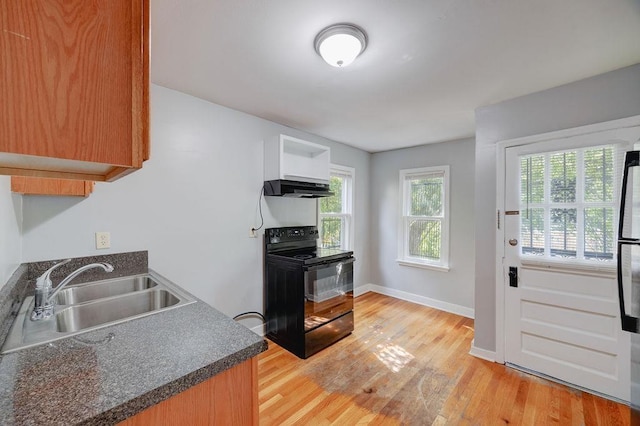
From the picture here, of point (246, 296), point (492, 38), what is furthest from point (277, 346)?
point (492, 38)

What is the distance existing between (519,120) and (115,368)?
119 inches

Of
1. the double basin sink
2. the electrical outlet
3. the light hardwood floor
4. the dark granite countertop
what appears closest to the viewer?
the dark granite countertop

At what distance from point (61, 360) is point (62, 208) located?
1375 millimetres

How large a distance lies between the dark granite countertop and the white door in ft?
7.60

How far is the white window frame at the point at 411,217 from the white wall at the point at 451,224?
Answer: 0.06 metres

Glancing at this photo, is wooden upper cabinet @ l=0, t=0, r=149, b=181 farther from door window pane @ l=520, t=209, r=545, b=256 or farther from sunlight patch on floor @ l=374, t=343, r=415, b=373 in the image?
door window pane @ l=520, t=209, r=545, b=256

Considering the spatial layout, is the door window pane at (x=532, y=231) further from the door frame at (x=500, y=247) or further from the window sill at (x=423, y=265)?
the window sill at (x=423, y=265)

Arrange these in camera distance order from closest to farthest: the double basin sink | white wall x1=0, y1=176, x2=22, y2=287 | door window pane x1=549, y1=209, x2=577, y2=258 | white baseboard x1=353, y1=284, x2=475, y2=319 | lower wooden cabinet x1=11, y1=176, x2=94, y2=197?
the double basin sink < white wall x1=0, y1=176, x2=22, y2=287 < lower wooden cabinet x1=11, y1=176, x2=94, y2=197 < door window pane x1=549, y1=209, x2=577, y2=258 < white baseboard x1=353, y1=284, x2=475, y2=319

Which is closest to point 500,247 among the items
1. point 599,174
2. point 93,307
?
point 599,174

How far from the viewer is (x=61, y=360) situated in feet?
2.74

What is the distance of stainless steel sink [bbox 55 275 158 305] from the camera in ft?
5.13

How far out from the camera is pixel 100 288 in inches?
66.5

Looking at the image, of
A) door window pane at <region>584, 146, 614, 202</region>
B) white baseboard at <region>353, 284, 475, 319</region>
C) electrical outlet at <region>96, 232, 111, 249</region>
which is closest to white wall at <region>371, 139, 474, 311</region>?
white baseboard at <region>353, 284, 475, 319</region>

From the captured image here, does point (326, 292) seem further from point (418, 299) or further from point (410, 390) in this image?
point (418, 299)
